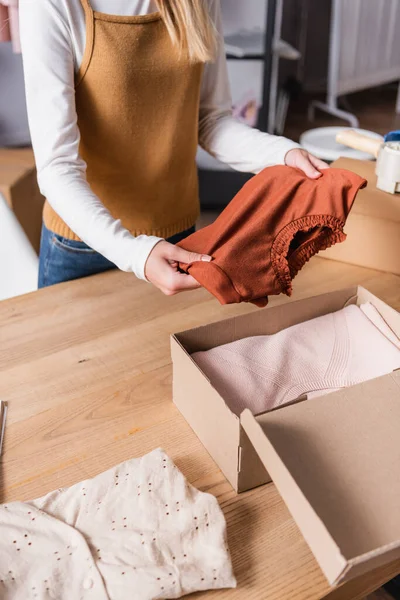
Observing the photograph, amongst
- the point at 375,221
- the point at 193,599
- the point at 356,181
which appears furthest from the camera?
the point at 375,221

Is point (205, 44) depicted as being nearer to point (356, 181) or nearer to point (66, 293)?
point (356, 181)

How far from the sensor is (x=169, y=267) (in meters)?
0.83

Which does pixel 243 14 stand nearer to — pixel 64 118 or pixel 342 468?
pixel 64 118

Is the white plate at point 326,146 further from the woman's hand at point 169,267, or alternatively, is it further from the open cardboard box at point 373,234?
the woman's hand at point 169,267

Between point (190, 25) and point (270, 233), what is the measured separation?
0.41 metres

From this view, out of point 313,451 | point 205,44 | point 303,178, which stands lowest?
point 313,451

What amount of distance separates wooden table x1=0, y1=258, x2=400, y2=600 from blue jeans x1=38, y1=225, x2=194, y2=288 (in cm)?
3

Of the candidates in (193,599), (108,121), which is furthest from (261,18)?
(193,599)

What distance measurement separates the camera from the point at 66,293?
110cm

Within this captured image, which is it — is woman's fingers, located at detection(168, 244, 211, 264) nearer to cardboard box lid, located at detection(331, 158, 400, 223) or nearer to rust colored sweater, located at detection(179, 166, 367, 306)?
rust colored sweater, located at detection(179, 166, 367, 306)

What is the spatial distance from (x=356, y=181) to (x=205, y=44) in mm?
376

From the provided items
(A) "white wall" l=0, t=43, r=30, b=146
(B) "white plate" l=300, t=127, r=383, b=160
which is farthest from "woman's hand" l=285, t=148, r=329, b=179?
(A) "white wall" l=0, t=43, r=30, b=146

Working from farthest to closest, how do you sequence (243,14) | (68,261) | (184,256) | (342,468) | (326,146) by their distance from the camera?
(243,14) → (326,146) → (68,261) → (184,256) → (342,468)

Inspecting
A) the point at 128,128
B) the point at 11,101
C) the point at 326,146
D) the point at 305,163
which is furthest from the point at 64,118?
the point at 11,101
